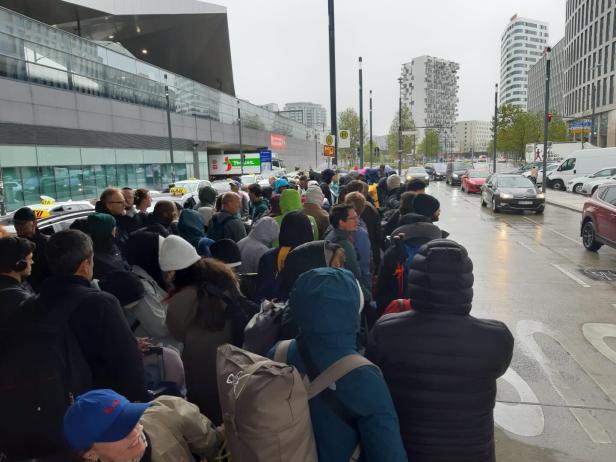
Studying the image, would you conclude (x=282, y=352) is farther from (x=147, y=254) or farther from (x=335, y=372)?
(x=147, y=254)

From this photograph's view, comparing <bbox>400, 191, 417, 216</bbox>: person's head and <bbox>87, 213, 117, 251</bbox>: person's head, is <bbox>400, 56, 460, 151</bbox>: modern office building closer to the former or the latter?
<bbox>400, 191, 417, 216</bbox>: person's head

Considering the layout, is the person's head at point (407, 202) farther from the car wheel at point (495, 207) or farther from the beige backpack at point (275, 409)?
the car wheel at point (495, 207)

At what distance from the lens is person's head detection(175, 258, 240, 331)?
3.01 meters

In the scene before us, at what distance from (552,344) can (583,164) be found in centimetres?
A: 2943

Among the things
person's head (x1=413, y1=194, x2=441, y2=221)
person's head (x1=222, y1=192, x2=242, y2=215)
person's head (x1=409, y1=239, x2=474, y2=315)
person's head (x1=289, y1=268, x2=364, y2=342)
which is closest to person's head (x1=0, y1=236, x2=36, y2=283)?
person's head (x1=289, y1=268, x2=364, y2=342)

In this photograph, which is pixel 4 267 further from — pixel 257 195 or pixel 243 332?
pixel 257 195

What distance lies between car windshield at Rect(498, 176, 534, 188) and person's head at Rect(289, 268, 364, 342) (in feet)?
69.9

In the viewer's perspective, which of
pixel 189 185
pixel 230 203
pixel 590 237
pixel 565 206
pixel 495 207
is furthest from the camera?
pixel 565 206

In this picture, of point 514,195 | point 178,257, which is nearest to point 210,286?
point 178,257

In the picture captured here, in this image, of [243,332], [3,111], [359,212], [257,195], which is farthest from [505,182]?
[3,111]

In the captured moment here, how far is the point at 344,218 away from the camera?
4938 millimetres

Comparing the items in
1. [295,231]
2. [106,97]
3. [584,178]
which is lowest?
[584,178]

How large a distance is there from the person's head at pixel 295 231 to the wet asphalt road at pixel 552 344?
248 centimetres

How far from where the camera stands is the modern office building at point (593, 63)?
206ft
